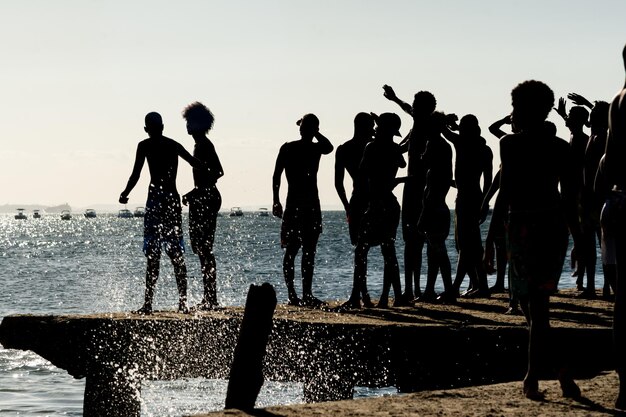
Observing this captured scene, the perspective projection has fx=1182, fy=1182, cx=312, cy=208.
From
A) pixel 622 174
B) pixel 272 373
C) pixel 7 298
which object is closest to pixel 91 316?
pixel 272 373

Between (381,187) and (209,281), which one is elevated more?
(381,187)

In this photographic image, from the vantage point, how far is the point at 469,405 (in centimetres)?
708

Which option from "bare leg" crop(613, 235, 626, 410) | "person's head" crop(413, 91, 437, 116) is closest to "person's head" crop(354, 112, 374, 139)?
"person's head" crop(413, 91, 437, 116)

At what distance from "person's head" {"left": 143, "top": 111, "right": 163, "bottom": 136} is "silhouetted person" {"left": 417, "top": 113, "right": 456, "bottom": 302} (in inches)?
110

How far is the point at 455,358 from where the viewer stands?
1017 cm

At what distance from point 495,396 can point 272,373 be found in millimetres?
4091

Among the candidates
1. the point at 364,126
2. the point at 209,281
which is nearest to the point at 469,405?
the point at 209,281

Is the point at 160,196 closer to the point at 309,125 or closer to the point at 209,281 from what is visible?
the point at 209,281

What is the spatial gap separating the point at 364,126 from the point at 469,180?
1.32 metres

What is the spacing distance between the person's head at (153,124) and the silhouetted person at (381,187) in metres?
2.12

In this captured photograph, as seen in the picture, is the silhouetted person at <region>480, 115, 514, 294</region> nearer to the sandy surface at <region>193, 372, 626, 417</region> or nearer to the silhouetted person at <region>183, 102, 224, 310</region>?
the silhouetted person at <region>183, 102, 224, 310</region>

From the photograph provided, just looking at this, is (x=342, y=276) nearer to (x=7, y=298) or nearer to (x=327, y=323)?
(x=7, y=298)

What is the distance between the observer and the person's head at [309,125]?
1265 cm

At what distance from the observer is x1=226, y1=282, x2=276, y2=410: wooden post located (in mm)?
8086
